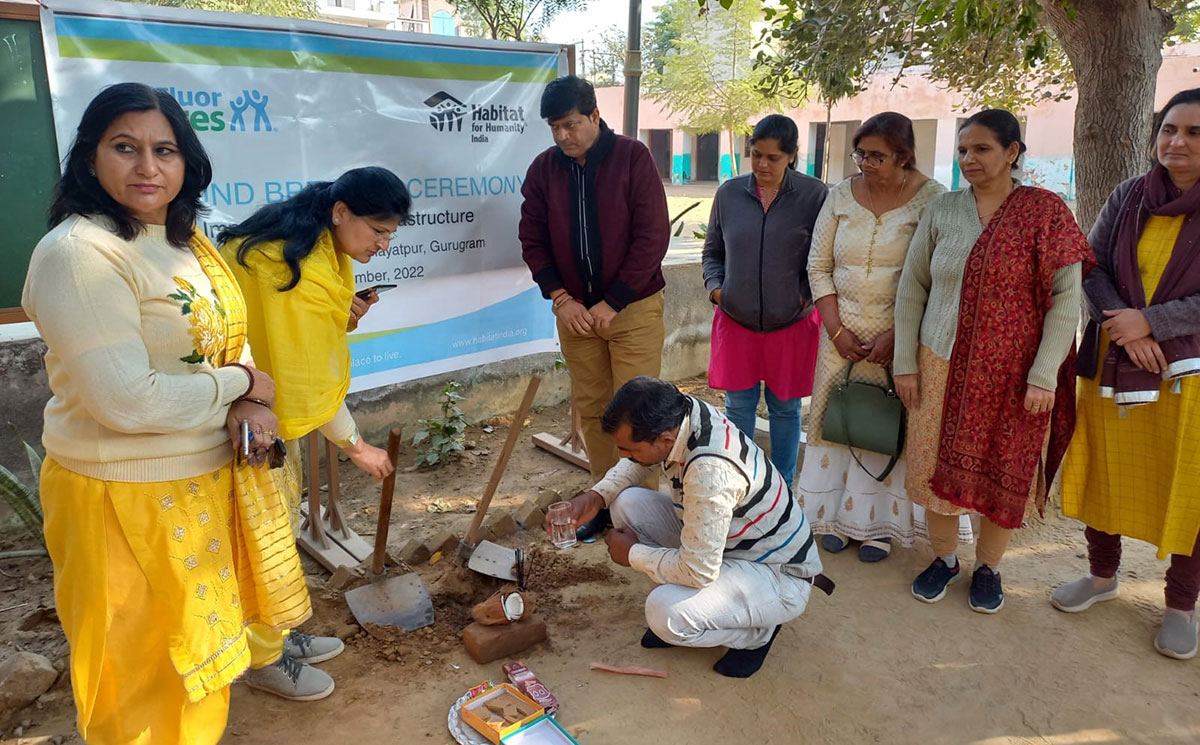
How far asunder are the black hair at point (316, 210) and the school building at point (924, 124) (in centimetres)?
1218

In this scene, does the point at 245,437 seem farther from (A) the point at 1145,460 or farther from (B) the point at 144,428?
(A) the point at 1145,460

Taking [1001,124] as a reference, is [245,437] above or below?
below

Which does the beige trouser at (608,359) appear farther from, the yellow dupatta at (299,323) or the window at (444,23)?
the window at (444,23)

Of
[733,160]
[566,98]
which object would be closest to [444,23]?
[733,160]

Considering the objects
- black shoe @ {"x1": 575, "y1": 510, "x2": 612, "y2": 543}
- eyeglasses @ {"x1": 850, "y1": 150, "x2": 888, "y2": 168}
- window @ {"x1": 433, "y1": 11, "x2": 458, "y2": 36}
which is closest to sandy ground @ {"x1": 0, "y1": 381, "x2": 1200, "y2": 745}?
black shoe @ {"x1": 575, "y1": 510, "x2": 612, "y2": 543}

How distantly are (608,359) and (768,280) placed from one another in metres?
0.79

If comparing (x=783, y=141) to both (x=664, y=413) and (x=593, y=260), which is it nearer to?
(x=593, y=260)

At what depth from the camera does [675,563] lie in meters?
2.51

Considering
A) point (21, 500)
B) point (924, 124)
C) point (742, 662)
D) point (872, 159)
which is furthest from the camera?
point (924, 124)

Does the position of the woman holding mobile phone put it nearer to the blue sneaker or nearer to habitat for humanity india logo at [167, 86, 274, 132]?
habitat for humanity india logo at [167, 86, 274, 132]

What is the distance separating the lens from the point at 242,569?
2.14 metres

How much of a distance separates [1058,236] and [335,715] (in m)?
2.73

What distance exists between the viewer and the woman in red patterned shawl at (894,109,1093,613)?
2.69 m

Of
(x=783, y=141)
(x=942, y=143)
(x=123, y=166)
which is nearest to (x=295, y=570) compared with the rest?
(x=123, y=166)
